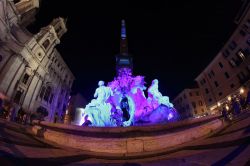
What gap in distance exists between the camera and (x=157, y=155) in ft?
27.5

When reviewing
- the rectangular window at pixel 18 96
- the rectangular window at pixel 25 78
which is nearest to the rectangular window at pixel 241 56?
the rectangular window at pixel 25 78

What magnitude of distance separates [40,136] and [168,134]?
22.3 ft

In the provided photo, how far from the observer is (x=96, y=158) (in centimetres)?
842

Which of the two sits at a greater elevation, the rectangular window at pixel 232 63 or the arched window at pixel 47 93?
the rectangular window at pixel 232 63

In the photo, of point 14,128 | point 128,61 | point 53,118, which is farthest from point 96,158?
point 53,118

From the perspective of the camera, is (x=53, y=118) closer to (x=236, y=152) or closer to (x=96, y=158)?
(x=96, y=158)

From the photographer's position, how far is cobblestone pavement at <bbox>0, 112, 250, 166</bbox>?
6.25 meters

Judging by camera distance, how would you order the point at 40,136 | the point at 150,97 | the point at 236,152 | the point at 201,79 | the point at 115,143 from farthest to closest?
the point at 201,79 < the point at 150,97 < the point at 40,136 < the point at 115,143 < the point at 236,152

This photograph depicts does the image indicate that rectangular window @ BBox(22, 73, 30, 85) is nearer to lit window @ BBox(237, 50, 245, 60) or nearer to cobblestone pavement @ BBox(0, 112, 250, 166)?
cobblestone pavement @ BBox(0, 112, 250, 166)

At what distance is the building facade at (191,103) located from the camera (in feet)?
189

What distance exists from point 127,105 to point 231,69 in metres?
30.6

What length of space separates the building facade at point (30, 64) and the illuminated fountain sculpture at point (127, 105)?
1863 centimetres

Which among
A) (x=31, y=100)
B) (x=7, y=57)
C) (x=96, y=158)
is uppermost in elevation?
(x=7, y=57)

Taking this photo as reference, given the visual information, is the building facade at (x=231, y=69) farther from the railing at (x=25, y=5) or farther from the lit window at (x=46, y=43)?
the railing at (x=25, y=5)
